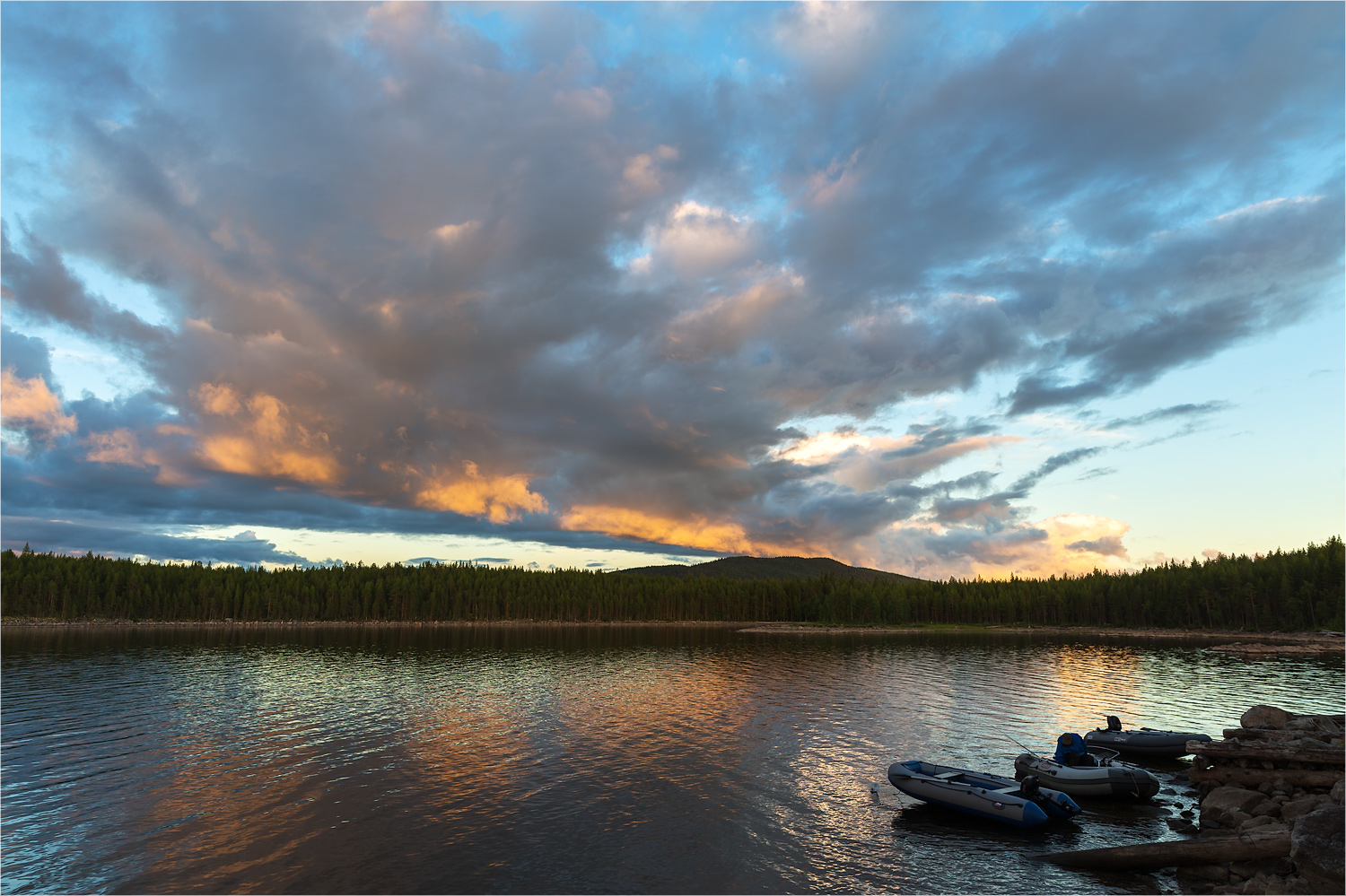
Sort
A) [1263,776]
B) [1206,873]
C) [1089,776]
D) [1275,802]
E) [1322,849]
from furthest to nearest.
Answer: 1. [1089,776]
2. [1263,776]
3. [1275,802]
4. [1206,873]
5. [1322,849]

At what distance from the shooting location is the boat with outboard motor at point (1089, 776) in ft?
136

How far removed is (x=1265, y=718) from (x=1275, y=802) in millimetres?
12763

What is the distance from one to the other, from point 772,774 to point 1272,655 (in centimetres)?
15209

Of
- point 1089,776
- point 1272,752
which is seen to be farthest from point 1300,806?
point 1089,776

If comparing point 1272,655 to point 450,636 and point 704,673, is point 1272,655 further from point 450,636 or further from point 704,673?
point 450,636

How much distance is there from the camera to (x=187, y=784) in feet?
137

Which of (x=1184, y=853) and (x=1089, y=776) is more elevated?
(x=1184, y=853)

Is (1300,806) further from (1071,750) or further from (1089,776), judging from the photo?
(1071,750)

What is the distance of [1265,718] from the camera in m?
44.6

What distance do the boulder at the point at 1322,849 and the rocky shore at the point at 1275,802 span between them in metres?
0.03

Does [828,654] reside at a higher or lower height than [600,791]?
lower

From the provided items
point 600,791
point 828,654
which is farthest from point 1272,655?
point 600,791

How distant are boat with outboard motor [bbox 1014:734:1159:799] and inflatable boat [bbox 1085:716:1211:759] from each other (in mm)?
11398

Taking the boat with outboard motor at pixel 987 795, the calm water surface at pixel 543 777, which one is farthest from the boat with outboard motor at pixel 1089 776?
the boat with outboard motor at pixel 987 795
